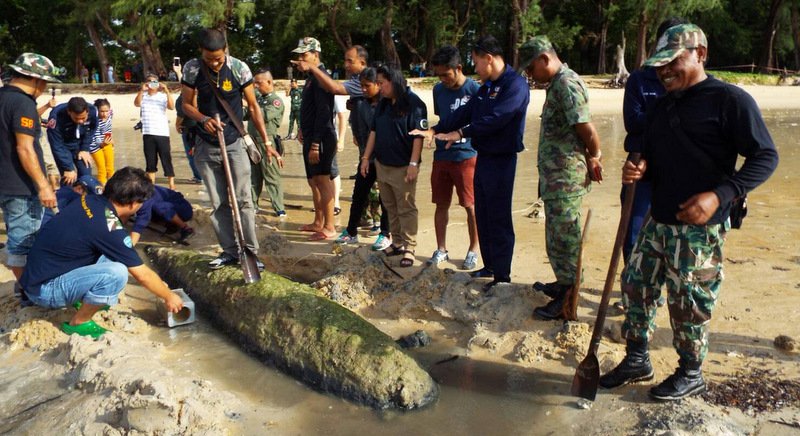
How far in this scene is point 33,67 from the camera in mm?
4637

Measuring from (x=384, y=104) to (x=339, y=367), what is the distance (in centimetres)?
268

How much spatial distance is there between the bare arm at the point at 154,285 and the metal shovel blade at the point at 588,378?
9.08 ft

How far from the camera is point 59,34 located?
125ft

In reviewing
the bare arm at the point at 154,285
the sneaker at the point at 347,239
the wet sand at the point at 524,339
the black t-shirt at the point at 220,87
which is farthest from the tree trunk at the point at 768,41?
the bare arm at the point at 154,285

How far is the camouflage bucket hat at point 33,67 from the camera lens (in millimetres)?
4594

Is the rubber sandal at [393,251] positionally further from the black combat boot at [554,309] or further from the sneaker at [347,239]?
the black combat boot at [554,309]

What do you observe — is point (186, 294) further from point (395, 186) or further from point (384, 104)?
point (384, 104)

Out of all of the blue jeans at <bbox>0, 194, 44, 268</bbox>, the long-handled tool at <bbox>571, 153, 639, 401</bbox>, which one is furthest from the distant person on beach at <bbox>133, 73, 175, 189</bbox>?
the long-handled tool at <bbox>571, 153, 639, 401</bbox>

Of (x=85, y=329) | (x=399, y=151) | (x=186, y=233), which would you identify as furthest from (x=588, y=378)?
(x=186, y=233)

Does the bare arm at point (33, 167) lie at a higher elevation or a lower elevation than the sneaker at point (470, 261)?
higher

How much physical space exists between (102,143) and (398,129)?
455 cm

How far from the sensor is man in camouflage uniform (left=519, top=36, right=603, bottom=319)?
4.16 metres

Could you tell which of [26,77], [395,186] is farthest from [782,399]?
[26,77]

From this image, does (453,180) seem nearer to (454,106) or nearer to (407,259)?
(454,106)
